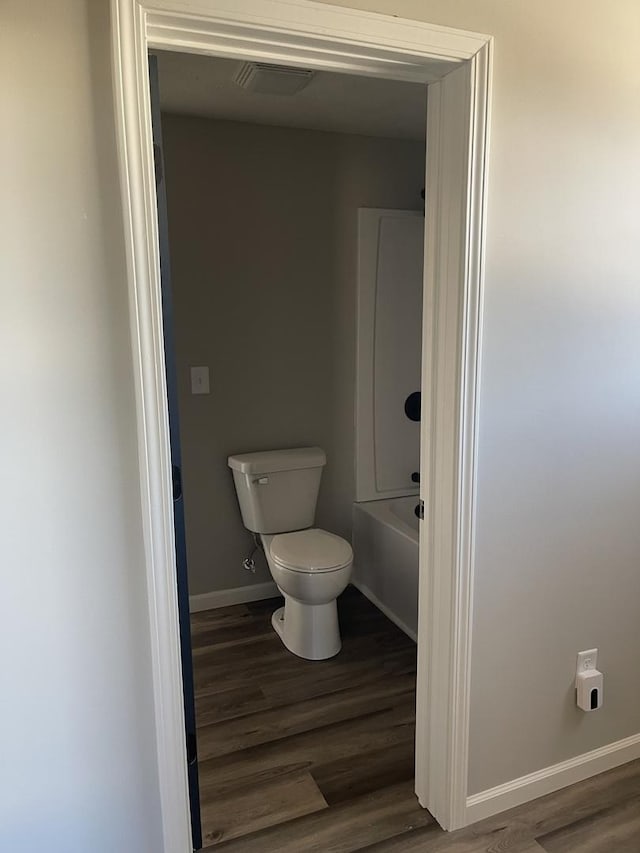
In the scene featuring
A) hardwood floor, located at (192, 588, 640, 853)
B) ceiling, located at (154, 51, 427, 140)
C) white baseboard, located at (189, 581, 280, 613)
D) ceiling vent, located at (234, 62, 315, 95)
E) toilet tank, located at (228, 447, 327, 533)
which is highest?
ceiling, located at (154, 51, 427, 140)

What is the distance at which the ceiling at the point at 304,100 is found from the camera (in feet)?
7.22

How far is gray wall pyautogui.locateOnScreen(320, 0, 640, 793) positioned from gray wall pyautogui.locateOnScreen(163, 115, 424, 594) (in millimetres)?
1548

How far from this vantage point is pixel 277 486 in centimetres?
299

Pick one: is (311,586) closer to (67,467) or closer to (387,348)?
(387,348)

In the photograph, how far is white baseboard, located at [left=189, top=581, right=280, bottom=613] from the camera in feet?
10.4

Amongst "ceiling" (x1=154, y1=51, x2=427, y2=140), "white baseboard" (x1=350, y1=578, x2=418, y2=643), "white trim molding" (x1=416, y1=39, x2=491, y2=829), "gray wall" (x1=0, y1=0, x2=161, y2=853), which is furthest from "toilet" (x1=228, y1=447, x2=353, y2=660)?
"ceiling" (x1=154, y1=51, x2=427, y2=140)

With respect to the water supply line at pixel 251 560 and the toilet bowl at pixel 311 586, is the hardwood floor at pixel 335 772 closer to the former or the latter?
the toilet bowl at pixel 311 586

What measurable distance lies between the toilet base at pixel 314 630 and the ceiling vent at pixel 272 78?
2.00 m

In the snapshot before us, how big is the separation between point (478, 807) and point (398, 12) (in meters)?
2.12

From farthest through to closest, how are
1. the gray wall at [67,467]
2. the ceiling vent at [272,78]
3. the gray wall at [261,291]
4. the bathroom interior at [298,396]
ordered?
the gray wall at [261,291] < the bathroom interior at [298,396] < the ceiling vent at [272,78] < the gray wall at [67,467]

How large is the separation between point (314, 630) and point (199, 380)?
1.22 meters

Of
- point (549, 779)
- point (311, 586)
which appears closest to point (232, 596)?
point (311, 586)

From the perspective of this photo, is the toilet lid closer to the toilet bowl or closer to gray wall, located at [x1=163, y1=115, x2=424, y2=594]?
the toilet bowl

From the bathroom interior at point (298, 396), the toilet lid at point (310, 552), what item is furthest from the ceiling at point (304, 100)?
the toilet lid at point (310, 552)
